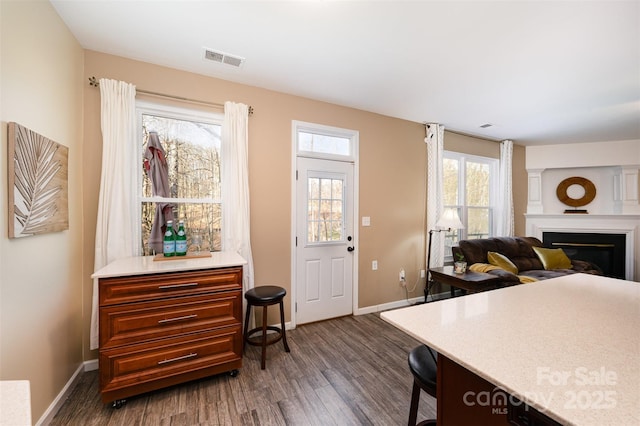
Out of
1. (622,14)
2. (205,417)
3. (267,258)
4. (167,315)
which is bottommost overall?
(205,417)

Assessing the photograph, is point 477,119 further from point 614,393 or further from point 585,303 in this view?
point 614,393

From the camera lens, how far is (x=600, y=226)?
475cm

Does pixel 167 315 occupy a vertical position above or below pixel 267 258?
below

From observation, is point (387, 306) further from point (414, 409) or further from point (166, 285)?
point (166, 285)

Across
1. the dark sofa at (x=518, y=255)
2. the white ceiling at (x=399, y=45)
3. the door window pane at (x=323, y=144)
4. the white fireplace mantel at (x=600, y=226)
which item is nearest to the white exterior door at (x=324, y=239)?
the door window pane at (x=323, y=144)

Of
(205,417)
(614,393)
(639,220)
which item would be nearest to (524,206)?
(639,220)

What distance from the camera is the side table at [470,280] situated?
2.97m

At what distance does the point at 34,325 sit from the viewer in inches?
61.7

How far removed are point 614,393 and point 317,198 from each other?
8.89ft

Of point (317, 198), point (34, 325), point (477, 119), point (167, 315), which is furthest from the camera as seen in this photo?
point (477, 119)

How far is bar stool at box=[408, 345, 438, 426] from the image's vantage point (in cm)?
118

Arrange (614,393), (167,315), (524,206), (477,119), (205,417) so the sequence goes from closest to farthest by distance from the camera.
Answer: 1. (614,393)
2. (205,417)
3. (167,315)
4. (477,119)
5. (524,206)

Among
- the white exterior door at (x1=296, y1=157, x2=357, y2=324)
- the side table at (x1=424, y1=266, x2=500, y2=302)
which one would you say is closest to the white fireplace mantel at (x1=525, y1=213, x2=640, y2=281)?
the side table at (x1=424, y1=266, x2=500, y2=302)

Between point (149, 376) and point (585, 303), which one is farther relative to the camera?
point (149, 376)
